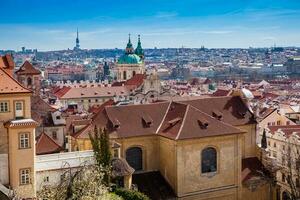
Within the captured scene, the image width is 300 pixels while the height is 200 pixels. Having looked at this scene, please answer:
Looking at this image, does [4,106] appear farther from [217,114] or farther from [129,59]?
[129,59]

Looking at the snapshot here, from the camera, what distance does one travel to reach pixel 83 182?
1107 inches

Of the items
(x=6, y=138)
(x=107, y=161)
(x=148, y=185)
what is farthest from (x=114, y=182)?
(x=6, y=138)

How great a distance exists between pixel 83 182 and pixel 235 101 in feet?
96.1

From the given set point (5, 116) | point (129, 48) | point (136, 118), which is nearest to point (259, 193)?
point (136, 118)

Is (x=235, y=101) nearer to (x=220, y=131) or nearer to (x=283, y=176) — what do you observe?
(x=220, y=131)

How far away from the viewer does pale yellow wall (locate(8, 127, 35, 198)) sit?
3625cm

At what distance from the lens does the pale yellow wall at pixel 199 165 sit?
44906 millimetres

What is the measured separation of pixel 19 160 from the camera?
120 ft

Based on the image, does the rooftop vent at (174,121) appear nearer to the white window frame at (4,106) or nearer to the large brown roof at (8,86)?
the large brown roof at (8,86)

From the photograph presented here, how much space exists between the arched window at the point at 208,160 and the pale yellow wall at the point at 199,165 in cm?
37

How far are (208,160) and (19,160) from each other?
1789 centimetres

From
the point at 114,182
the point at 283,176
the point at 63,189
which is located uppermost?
the point at 63,189

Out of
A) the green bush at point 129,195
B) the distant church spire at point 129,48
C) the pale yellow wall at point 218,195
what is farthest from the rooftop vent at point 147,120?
the distant church spire at point 129,48

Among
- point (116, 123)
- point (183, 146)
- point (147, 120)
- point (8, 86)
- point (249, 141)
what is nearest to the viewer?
point (8, 86)
